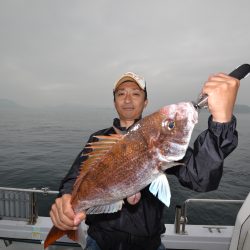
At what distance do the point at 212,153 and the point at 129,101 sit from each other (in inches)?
81.3

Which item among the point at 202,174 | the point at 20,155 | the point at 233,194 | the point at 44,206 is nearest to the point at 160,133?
the point at 202,174

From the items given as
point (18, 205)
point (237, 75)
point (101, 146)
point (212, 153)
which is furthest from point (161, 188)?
point (18, 205)

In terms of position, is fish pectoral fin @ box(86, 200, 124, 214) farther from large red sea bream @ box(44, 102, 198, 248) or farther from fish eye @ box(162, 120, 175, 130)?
fish eye @ box(162, 120, 175, 130)

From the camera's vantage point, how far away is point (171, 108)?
242cm

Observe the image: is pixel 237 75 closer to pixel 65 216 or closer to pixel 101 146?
pixel 101 146

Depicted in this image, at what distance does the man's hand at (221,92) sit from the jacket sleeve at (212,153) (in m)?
0.19

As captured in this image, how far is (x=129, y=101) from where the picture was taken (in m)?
4.21

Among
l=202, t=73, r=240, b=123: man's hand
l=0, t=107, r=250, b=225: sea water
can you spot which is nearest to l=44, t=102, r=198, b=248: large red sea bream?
l=202, t=73, r=240, b=123: man's hand

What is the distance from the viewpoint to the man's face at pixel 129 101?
165 inches

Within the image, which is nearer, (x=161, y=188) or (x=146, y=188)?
(x=161, y=188)

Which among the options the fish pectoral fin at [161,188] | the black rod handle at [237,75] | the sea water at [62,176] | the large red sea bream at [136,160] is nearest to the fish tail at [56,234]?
the large red sea bream at [136,160]

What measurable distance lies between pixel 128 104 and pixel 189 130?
1.97 metres

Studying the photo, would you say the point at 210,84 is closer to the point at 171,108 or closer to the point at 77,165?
the point at 171,108

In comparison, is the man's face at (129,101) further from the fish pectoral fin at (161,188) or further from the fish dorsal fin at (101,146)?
the fish pectoral fin at (161,188)
